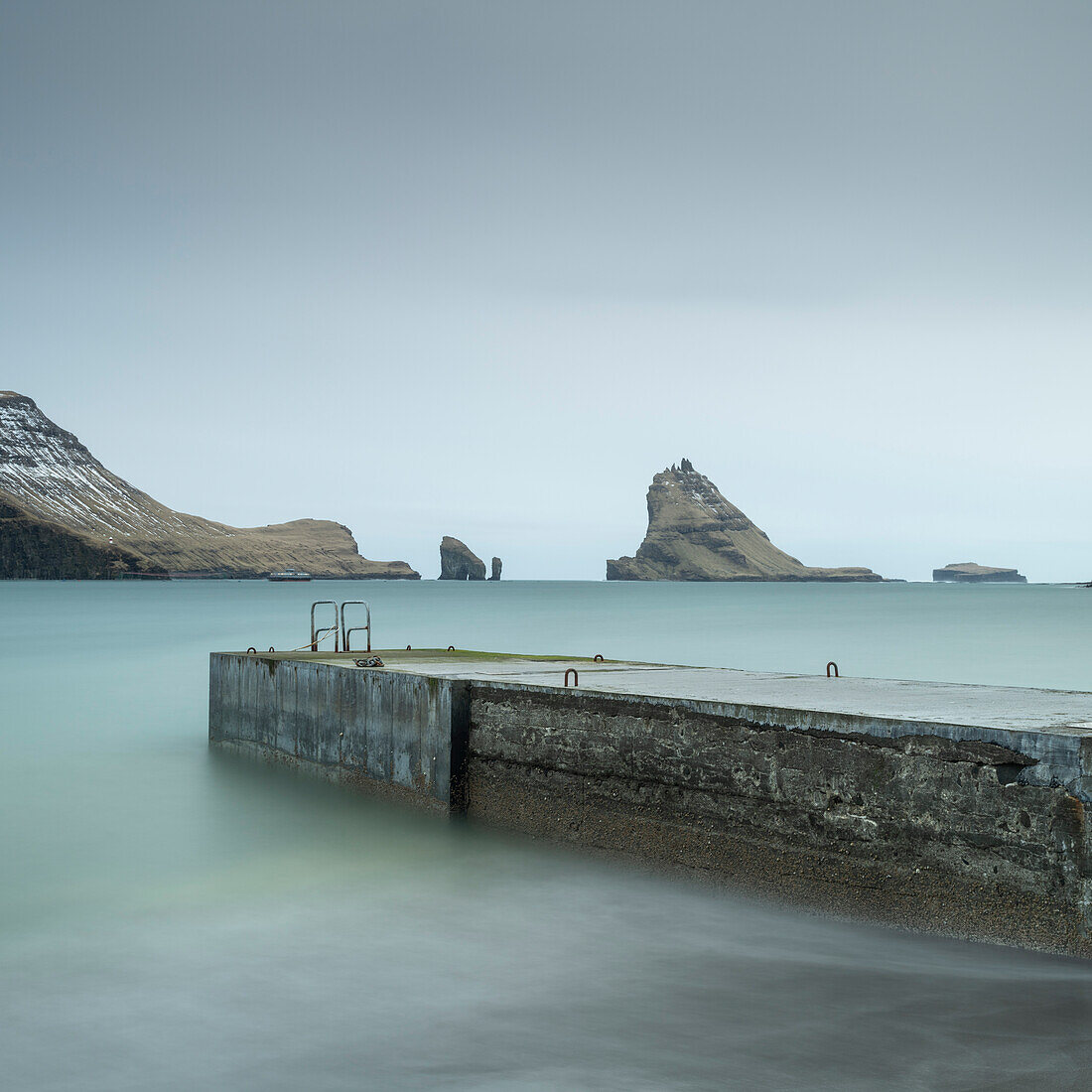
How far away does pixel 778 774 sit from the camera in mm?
6512

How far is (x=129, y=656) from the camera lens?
99.2ft

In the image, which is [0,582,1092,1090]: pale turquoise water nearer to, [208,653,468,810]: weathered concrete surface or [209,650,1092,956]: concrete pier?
[209,650,1092,956]: concrete pier

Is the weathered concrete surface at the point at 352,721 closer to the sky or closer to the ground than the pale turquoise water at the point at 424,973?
closer to the sky

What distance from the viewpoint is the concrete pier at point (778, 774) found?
5.41 metres

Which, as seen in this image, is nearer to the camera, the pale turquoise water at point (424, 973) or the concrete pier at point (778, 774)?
the pale turquoise water at point (424, 973)

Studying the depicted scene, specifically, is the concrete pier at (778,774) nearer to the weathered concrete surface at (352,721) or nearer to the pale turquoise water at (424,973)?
the weathered concrete surface at (352,721)

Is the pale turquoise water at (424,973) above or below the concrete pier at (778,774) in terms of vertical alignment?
below

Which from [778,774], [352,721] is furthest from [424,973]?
[352,721]

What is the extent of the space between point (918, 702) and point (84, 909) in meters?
6.01

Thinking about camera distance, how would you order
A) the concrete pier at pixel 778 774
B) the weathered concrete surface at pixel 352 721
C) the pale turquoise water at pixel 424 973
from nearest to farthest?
the pale turquoise water at pixel 424 973
the concrete pier at pixel 778 774
the weathered concrete surface at pixel 352 721

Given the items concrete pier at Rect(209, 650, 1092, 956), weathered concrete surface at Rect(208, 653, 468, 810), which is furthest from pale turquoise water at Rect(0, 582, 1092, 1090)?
weathered concrete surface at Rect(208, 653, 468, 810)

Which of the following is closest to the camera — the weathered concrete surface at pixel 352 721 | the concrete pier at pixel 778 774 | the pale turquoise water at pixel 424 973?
the pale turquoise water at pixel 424 973

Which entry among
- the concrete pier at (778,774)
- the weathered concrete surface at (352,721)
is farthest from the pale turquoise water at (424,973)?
the weathered concrete surface at (352,721)

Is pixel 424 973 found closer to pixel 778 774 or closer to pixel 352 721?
pixel 778 774
